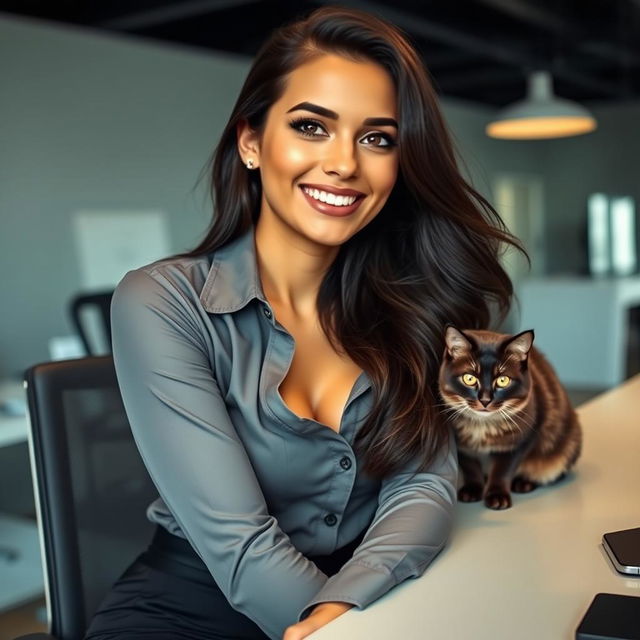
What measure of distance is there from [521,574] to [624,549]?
14 cm

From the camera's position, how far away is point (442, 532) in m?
1.02

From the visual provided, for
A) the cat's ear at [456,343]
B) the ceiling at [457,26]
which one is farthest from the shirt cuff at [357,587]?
the ceiling at [457,26]

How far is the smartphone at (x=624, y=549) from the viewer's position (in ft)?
2.93

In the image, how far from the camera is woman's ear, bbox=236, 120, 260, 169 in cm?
130

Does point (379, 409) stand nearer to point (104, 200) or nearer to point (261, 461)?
point (261, 461)

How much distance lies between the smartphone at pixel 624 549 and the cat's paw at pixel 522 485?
21cm

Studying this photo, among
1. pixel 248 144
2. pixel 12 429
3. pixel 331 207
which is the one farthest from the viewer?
pixel 12 429

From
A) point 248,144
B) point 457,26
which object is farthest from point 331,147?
point 457,26

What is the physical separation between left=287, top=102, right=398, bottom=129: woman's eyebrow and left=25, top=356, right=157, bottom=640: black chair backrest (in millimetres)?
542

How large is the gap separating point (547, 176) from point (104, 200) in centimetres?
756

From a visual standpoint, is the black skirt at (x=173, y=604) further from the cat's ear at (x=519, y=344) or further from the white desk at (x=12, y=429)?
the white desk at (x=12, y=429)

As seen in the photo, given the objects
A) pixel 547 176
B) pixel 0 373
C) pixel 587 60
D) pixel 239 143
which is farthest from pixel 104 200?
pixel 547 176

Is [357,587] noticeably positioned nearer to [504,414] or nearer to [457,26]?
[504,414]

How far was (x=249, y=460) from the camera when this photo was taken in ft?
3.64
